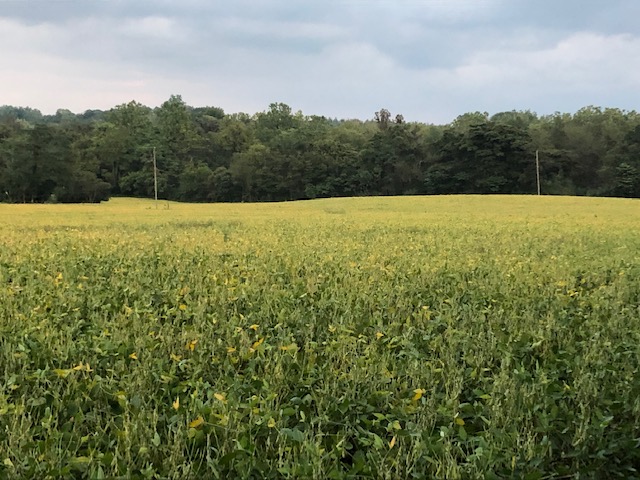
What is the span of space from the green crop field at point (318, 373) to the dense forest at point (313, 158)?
5605 centimetres

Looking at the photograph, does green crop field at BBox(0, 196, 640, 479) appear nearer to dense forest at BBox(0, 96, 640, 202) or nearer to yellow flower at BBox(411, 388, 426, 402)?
yellow flower at BBox(411, 388, 426, 402)

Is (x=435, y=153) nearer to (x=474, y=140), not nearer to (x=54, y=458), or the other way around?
(x=474, y=140)

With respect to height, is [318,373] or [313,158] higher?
[313,158]

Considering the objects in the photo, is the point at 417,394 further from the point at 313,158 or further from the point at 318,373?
the point at 313,158

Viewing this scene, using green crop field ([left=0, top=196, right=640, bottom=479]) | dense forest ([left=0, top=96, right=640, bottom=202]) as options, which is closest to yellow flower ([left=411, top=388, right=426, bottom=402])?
green crop field ([left=0, top=196, right=640, bottom=479])

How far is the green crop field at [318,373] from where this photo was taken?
9.15 feet

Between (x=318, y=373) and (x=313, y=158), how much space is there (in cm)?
6435

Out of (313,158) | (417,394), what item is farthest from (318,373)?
(313,158)

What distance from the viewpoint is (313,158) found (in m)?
67.2

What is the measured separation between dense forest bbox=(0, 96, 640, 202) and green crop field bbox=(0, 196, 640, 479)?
56048 millimetres

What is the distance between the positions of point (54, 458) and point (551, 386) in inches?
112

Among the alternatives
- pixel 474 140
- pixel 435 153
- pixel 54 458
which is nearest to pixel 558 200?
pixel 474 140

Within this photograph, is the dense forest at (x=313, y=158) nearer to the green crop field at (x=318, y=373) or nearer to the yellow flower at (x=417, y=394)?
the green crop field at (x=318, y=373)

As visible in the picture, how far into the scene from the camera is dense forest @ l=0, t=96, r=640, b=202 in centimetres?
5741
